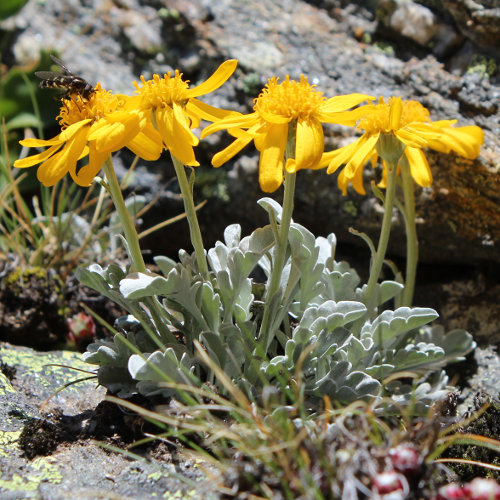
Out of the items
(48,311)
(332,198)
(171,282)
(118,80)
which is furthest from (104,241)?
(171,282)

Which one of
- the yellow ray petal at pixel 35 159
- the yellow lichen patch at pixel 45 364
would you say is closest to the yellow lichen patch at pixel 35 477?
the yellow lichen patch at pixel 45 364

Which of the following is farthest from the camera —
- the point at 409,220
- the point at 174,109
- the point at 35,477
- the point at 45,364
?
the point at 45,364

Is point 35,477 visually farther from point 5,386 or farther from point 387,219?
point 387,219

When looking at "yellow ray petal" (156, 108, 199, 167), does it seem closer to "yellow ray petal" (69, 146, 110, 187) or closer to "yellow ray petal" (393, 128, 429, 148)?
"yellow ray petal" (69, 146, 110, 187)

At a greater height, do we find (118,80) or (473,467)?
(118,80)

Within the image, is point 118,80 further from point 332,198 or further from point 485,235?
point 485,235

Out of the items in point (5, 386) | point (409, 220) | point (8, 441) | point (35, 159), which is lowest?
point (5, 386)

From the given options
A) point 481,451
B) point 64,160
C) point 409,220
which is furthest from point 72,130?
point 481,451

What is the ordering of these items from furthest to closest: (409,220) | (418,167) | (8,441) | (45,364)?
(45,364)
(409,220)
(418,167)
(8,441)
